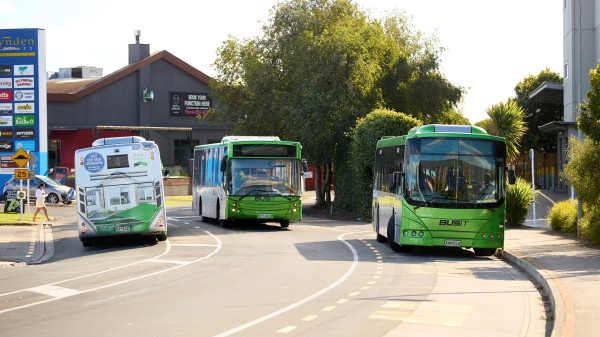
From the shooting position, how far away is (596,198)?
74.9 ft

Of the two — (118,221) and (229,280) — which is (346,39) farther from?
(229,280)

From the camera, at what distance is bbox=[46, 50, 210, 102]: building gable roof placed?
2681 inches

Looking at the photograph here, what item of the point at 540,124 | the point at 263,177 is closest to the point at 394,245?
the point at 263,177

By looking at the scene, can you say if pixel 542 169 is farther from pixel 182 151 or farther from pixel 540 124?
pixel 182 151

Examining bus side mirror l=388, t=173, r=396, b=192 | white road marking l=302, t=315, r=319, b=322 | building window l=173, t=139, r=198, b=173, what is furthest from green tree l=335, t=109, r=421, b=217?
building window l=173, t=139, r=198, b=173

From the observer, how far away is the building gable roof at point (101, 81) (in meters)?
68.1

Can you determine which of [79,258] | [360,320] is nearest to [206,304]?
[360,320]

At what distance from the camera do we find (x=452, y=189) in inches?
813

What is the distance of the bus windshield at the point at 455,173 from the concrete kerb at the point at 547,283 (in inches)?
59.8

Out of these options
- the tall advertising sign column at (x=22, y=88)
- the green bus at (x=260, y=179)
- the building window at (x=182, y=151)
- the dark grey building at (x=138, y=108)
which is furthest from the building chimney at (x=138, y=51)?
the green bus at (x=260, y=179)

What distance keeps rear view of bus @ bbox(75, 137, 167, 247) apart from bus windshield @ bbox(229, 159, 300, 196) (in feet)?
17.2

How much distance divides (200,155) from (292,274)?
20.0m

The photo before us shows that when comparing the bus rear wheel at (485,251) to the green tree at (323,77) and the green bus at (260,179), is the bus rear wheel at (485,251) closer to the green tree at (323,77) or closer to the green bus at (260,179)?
the green bus at (260,179)

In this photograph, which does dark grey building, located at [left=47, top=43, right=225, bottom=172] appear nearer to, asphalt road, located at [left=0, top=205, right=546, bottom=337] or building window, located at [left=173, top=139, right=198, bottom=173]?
building window, located at [left=173, top=139, right=198, bottom=173]
